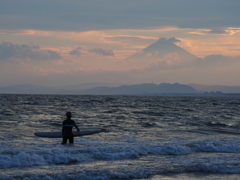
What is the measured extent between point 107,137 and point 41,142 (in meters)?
4.24

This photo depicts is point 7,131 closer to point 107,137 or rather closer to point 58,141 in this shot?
point 58,141

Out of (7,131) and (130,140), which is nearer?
(130,140)

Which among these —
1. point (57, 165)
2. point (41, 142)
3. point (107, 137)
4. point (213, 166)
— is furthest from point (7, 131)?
point (213, 166)

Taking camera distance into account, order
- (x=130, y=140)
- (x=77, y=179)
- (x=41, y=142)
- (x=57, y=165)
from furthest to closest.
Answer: (x=130, y=140) → (x=41, y=142) → (x=57, y=165) → (x=77, y=179)

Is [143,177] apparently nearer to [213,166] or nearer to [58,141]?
[213,166]

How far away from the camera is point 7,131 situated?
64.9 ft

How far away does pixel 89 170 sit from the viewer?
35.8ft

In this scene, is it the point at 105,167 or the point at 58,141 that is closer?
the point at 105,167

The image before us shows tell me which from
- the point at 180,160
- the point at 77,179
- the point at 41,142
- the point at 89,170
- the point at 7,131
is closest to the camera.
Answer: the point at 77,179

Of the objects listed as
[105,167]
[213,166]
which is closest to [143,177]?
[105,167]

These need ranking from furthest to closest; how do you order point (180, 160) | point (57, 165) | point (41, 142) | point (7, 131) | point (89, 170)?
point (7, 131) → point (41, 142) → point (180, 160) → point (57, 165) → point (89, 170)

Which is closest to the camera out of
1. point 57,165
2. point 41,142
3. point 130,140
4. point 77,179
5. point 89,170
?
point 77,179

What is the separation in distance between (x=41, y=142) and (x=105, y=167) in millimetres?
5895

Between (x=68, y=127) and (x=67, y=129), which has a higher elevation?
(x=68, y=127)
